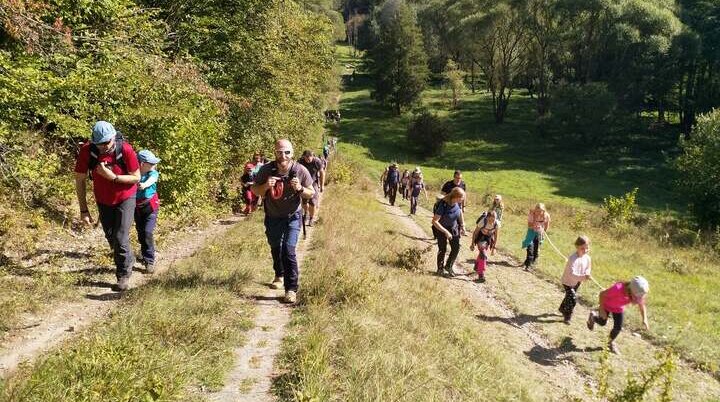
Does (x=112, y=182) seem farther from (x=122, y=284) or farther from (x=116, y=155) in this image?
(x=122, y=284)

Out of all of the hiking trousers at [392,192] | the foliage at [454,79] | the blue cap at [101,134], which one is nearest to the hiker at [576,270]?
the blue cap at [101,134]

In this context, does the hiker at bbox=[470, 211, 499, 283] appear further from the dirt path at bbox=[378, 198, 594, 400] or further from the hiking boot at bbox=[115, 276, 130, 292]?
the hiking boot at bbox=[115, 276, 130, 292]

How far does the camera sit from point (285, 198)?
6.62 metres

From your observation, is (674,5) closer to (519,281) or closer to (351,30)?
(519,281)

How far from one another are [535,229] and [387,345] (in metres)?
8.51

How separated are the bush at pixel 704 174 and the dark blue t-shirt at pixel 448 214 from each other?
23.7 m


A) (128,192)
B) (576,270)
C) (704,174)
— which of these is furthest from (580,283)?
(704,174)

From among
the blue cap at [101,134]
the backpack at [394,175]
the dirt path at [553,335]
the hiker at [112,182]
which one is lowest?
the dirt path at [553,335]

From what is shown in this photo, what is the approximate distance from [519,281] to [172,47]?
39.5ft

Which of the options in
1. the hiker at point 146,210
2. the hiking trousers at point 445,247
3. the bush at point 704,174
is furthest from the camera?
the bush at point 704,174

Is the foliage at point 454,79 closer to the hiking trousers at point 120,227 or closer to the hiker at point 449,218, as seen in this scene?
the hiker at point 449,218

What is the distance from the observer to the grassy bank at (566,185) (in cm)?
1194

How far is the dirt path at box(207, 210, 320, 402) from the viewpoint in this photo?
4.40 m

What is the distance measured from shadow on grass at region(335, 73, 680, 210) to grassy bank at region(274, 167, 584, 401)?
30.3m
